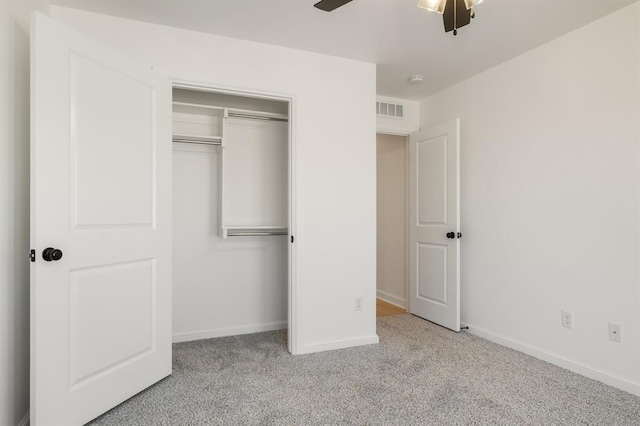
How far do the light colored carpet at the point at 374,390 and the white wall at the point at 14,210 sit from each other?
467 mm

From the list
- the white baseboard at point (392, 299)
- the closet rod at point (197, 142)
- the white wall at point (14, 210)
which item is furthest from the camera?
the white baseboard at point (392, 299)

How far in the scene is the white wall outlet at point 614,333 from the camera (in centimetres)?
247

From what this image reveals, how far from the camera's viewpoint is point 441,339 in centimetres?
340

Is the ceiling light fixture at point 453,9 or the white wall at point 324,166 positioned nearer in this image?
the ceiling light fixture at point 453,9

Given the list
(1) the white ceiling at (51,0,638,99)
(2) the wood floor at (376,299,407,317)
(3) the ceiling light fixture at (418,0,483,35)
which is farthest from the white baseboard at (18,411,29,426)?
(2) the wood floor at (376,299,407,317)

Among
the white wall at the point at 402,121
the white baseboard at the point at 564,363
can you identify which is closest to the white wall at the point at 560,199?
the white baseboard at the point at 564,363

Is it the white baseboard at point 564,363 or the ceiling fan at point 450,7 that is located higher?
the ceiling fan at point 450,7

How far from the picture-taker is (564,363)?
2.78 meters

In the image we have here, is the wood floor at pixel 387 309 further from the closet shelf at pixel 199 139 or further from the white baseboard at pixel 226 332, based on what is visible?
the closet shelf at pixel 199 139

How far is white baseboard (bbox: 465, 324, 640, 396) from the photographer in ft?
7.92

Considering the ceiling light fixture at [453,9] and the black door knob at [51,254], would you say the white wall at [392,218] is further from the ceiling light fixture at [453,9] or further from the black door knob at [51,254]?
the black door knob at [51,254]

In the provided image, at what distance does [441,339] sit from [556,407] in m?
1.24

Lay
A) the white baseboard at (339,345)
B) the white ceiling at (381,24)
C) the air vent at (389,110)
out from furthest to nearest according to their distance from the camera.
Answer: the air vent at (389,110) → the white baseboard at (339,345) → the white ceiling at (381,24)

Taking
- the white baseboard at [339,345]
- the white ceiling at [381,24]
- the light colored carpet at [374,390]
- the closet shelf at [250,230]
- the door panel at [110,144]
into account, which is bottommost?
the light colored carpet at [374,390]
